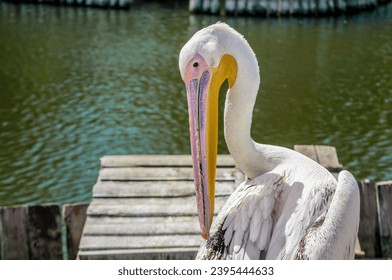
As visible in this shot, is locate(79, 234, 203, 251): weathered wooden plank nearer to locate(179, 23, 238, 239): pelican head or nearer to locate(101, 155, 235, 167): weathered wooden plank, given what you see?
locate(101, 155, 235, 167): weathered wooden plank

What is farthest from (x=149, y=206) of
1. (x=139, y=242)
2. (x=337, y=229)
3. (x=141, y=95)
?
(x=141, y=95)

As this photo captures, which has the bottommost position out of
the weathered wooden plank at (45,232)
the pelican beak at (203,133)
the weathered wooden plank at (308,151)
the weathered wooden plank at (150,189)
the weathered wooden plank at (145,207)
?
the weathered wooden plank at (45,232)

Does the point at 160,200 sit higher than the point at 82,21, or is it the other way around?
the point at 160,200

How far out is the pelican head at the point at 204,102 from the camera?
3.65 meters

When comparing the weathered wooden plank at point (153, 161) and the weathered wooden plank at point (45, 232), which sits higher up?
the weathered wooden plank at point (153, 161)

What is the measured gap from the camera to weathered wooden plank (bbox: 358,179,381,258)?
6.20m

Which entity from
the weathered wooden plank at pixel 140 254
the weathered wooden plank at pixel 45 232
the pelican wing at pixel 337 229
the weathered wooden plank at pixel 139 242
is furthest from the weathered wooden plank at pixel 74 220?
the pelican wing at pixel 337 229

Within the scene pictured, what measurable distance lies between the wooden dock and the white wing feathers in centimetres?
147

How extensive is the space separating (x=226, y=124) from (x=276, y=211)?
638 mm

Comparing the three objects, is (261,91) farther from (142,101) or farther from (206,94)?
(206,94)

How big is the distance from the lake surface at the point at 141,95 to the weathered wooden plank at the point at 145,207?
2.61 meters

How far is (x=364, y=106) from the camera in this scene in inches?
→ 448

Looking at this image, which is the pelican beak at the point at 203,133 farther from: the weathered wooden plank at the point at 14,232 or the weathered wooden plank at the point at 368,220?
the weathered wooden plank at the point at 368,220

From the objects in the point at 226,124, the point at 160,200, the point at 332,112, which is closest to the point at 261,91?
the point at 332,112
